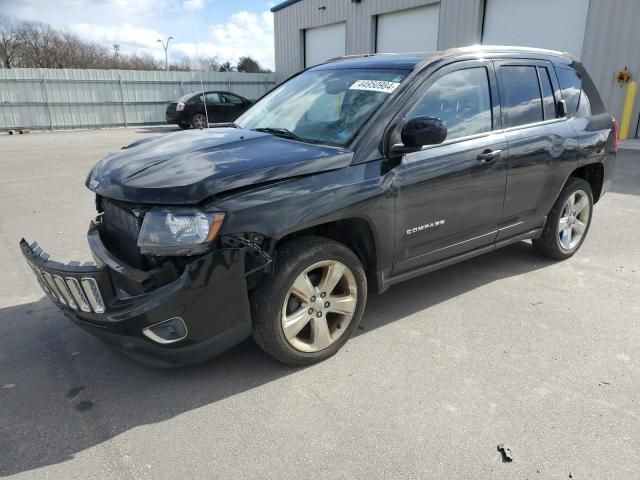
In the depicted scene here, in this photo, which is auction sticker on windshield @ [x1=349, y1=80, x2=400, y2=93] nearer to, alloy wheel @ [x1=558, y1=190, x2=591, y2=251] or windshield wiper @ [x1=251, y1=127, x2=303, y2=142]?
windshield wiper @ [x1=251, y1=127, x2=303, y2=142]

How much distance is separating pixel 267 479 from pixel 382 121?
2.12 meters

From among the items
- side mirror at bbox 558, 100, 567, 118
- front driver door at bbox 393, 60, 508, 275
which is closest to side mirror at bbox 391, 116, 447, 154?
front driver door at bbox 393, 60, 508, 275

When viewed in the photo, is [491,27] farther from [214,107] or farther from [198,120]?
[198,120]

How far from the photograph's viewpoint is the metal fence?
19250 millimetres

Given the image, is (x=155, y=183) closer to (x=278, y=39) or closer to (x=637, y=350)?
(x=637, y=350)

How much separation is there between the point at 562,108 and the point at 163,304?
378cm

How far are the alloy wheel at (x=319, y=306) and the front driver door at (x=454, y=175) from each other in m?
0.45

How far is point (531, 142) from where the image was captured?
400 centimetres

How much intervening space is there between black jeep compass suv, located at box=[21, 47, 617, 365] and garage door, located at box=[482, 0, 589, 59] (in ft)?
34.9

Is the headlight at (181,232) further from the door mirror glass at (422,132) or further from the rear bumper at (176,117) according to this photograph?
the rear bumper at (176,117)

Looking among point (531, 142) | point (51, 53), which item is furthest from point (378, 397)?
point (51, 53)

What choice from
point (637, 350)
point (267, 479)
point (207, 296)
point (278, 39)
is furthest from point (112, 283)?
point (278, 39)

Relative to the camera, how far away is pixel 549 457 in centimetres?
233

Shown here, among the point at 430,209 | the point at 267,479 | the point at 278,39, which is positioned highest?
the point at 278,39
